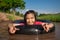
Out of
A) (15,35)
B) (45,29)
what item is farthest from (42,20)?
(15,35)

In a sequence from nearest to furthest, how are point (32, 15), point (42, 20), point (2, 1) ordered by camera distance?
point (32, 15), point (42, 20), point (2, 1)

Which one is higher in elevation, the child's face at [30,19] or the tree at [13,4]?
the tree at [13,4]

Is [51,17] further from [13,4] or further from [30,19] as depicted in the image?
[13,4]

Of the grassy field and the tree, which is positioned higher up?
the tree

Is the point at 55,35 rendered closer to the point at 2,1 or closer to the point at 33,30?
the point at 33,30

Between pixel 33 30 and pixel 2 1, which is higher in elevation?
pixel 2 1

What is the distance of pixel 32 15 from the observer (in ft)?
5.21

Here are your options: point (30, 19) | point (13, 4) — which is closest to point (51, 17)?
point (30, 19)

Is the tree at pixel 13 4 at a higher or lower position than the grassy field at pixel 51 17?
higher

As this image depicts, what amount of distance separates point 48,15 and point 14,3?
26cm

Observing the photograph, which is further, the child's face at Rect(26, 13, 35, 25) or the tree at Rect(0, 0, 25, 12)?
the tree at Rect(0, 0, 25, 12)

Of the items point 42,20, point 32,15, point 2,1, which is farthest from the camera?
point 2,1

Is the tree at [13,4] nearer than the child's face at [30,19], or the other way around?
the child's face at [30,19]

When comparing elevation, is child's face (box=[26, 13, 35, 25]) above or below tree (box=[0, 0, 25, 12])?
below
